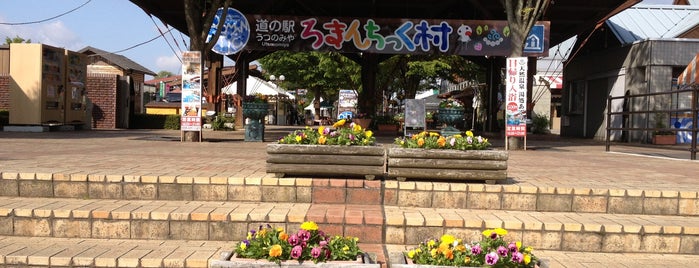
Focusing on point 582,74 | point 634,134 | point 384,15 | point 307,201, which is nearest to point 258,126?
point 307,201

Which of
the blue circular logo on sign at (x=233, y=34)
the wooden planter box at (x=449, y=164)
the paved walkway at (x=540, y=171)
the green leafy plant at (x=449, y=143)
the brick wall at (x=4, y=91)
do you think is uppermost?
the blue circular logo on sign at (x=233, y=34)

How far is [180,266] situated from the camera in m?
3.84

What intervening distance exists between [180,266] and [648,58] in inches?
688

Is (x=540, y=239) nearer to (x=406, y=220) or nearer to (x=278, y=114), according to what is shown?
(x=406, y=220)

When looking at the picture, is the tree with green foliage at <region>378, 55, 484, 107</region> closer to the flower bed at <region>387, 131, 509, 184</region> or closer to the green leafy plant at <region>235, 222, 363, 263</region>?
the flower bed at <region>387, 131, 509, 184</region>

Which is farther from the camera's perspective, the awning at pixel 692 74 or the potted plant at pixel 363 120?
the potted plant at pixel 363 120

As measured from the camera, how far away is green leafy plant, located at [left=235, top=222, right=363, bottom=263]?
309 centimetres

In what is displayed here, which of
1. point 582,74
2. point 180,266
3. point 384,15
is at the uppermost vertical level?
point 384,15

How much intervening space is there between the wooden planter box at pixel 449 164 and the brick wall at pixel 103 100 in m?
18.8

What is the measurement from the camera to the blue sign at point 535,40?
1577 centimetres

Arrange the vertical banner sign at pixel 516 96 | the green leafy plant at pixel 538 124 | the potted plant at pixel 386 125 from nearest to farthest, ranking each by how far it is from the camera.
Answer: the vertical banner sign at pixel 516 96 < the potted plant at pixel 386 125 < the green leafy plant at pixel 538 124

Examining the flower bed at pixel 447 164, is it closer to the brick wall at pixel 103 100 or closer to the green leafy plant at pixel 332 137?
the green leafy plant at pixel 332 137

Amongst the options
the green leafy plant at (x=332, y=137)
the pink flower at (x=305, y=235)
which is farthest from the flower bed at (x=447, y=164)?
the pink flower at (x=305, y=235)

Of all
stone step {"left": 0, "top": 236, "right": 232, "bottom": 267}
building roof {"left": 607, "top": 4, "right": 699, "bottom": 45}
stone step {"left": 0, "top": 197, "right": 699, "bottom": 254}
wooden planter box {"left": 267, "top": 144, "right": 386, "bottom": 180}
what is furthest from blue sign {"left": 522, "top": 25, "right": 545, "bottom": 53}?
stone step {"left": 0, "top": 236, "right": 232, "bottom": 267}
